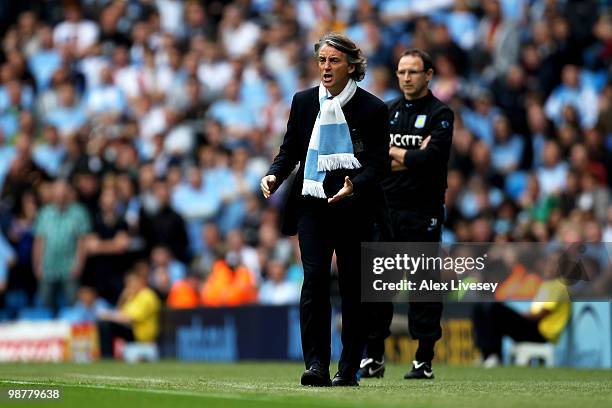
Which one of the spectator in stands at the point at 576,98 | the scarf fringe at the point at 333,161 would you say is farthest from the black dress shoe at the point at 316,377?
the spectator in stands at the point at 576,98

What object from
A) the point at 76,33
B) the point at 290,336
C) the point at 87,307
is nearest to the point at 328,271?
the point at 290,336

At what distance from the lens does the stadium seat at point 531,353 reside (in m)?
14.2

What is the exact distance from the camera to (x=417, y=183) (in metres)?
10.9

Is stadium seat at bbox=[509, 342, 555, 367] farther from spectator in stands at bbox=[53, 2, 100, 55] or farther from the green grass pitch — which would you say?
spectator in stands at bbox=[53, 2, 100, 55]

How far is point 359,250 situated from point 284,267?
860cm

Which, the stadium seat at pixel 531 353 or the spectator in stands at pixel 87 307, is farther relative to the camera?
the spectator in stands at pixel 87 307

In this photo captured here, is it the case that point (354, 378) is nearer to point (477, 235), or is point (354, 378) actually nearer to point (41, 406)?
point (41, 406)

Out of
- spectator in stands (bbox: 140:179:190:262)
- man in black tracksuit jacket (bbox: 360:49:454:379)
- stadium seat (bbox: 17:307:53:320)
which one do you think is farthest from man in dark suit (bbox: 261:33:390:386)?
stadium seat (bbox: 17:307:53:320)

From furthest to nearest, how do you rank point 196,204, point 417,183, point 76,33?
1. point 76,33
2. point 196,204
3. point 417,183

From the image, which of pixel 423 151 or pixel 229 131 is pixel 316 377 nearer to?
pixel 423 151

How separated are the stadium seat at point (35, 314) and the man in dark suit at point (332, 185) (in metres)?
11.2

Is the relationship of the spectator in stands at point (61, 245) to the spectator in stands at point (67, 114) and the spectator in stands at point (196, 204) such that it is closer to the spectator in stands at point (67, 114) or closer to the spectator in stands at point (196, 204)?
the spectator in stands at point (196, 204)

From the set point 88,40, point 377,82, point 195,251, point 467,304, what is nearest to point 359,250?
point 467,304

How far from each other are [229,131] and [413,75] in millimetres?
10067
